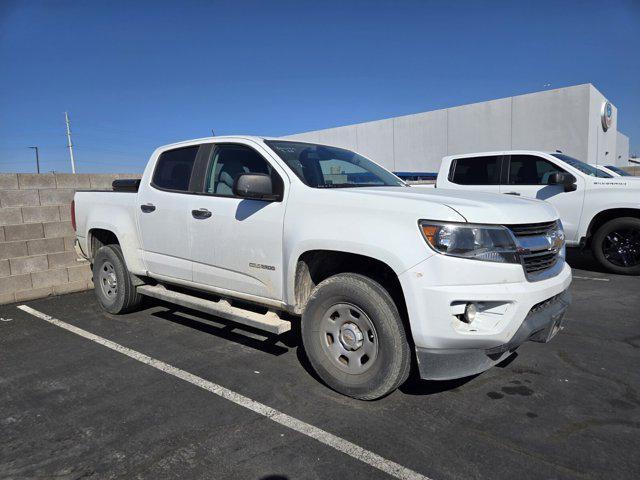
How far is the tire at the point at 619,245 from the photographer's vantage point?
7125mm

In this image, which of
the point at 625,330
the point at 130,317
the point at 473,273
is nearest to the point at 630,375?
the point at 625,330

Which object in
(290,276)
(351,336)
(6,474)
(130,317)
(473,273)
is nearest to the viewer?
(6,474)

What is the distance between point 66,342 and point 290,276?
108 inches

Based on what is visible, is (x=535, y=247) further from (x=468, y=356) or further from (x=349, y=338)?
(x=349, y=338)

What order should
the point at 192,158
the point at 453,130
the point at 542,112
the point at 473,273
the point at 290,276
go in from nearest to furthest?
the point at 473,273 < the point at 290,276 < the point at 192,158 < the point at 542,112 < the point at 453,130

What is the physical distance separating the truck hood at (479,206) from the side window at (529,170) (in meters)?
4.96

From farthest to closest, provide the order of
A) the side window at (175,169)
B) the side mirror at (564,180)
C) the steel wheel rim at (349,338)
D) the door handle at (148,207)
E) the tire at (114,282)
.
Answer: the side mirror at (564,180) → the tire at (114,282) → the door handle at (148,207) → the side window at (175,169) → the steel wheel rim at (349,338)

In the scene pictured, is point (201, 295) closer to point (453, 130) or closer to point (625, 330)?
point (625, 330)

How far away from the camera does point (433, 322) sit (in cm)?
277

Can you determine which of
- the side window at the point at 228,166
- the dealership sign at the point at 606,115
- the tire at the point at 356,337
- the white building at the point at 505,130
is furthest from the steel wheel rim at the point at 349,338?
the dealership sign at the point at 606,115

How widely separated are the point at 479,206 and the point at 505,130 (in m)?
27.1

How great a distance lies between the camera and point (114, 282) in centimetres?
545

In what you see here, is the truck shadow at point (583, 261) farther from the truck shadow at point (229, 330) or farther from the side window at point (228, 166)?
the side window at point (228, 166)

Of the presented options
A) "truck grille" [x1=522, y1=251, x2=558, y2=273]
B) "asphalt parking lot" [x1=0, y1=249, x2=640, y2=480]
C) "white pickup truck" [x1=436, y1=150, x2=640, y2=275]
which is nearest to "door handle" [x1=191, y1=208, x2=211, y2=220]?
"asphalt parking lot" [x1=0, y1=249, x2=640, y2=480]
